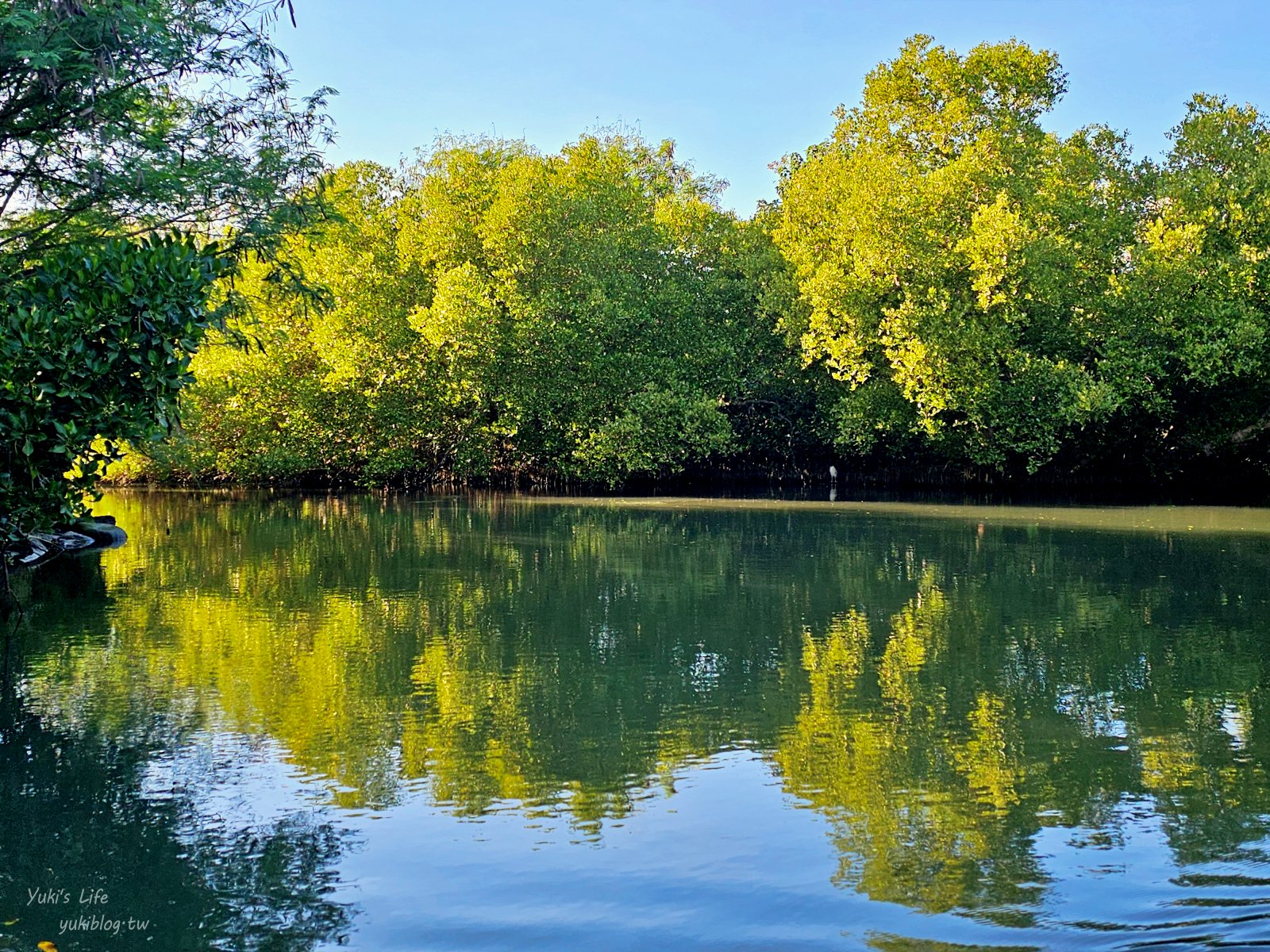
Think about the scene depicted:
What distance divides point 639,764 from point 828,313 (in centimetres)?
2628

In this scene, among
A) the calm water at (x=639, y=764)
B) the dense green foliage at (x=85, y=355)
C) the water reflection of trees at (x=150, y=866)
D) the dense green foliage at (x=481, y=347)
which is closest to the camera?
the water reflection of trees at (x=150, y=866)

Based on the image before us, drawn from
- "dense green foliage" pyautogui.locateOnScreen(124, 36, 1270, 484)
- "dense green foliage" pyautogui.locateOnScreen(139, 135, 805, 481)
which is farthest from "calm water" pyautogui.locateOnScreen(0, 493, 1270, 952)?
"dense green foliage" pyautogui.locateOnScreen(139, 135, 805, 481)

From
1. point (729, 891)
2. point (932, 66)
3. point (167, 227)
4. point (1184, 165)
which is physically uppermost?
point (932, 66)

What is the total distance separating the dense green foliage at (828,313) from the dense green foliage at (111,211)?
46.3 feet

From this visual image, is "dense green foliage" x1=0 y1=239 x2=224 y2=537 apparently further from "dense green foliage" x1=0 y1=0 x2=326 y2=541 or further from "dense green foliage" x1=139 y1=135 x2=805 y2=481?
"dense green foliage" x1=139 y1=135 x2=805 y2=481

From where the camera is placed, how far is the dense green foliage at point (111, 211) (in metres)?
9.70

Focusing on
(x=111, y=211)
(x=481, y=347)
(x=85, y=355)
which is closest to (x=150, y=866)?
(x=85, y=355)

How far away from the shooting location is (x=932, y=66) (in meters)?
31.4

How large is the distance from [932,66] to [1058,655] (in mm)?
24905

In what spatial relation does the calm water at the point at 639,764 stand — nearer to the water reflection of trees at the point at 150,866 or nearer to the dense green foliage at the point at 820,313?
the water reflection of trees at the point at 150,866

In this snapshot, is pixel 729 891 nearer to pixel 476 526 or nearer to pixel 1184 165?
pixel 476 526

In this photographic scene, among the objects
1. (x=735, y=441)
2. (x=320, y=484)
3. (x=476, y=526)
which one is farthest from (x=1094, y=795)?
(x=320, y=484)

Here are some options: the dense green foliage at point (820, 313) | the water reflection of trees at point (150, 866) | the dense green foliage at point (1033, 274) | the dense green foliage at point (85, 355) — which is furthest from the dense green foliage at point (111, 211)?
the dense green foliage at point (1033, 274)

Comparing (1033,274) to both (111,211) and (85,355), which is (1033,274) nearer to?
(111,211)
